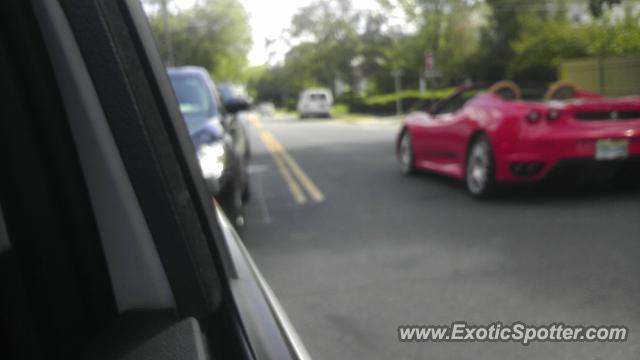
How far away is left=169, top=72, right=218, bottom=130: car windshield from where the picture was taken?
6.67 metres

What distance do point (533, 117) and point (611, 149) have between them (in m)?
0.80

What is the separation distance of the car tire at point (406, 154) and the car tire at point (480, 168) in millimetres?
2033

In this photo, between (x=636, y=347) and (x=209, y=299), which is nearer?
(x=209, y=299)

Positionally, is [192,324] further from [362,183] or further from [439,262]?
[362,183]

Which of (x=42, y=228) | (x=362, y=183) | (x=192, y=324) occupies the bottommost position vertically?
(x=362, y=183)

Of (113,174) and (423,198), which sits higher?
(113,174)

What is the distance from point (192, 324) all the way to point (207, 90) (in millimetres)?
6145

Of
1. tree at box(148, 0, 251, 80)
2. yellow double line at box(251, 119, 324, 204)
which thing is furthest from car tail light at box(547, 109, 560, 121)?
tree at box(148, 0, 251, 80)

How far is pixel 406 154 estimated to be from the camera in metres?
9.85

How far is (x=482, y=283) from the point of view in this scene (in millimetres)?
4227

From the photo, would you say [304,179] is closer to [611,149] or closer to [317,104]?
[611,149]

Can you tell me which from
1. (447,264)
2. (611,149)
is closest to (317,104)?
(611,149)

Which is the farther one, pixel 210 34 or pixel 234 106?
pixel 210 34

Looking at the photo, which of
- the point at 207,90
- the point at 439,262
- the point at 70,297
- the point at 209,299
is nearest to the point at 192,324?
the point at 209,299
